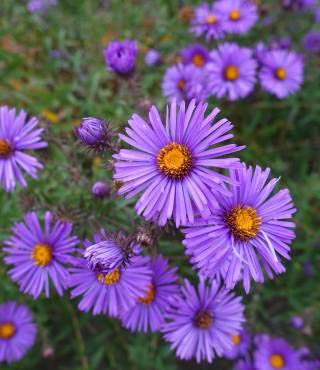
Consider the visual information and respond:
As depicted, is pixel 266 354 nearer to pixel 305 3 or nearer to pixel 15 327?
pixel 15 327

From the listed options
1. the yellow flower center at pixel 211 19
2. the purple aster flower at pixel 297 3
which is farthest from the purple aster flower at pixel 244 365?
the purple aster flower at pixel 297 3

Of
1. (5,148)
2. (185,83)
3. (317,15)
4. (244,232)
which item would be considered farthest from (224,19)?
(244,232)

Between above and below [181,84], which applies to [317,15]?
above

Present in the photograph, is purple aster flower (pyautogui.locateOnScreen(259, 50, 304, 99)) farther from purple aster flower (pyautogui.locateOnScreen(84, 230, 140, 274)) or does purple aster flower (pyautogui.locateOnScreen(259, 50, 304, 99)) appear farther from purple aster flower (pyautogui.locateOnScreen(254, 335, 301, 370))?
purple aster flower (pyautogui.locateOnScreen(84, 230, 140, 274))

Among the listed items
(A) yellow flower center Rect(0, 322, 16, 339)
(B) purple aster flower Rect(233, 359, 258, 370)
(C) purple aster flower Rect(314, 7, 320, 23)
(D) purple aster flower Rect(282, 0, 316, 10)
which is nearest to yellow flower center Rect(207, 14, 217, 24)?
(D) purple aster flower Rect(282, 0, 316, 10)

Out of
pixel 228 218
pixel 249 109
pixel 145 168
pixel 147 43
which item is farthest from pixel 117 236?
pixel 147 43

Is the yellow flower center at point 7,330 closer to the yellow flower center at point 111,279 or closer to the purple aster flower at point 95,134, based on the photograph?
the yellow flower center at point 111,279
